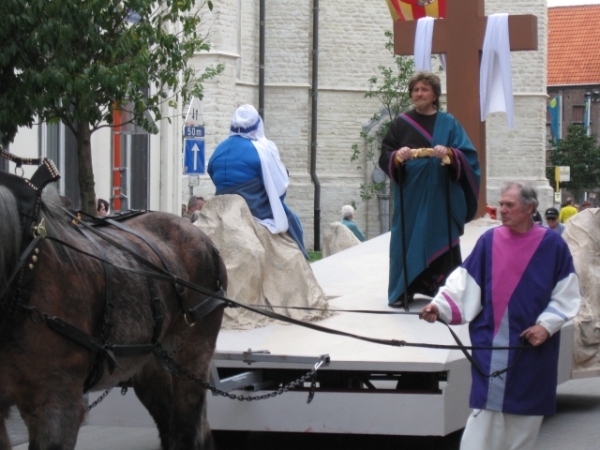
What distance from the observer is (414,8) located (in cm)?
1270

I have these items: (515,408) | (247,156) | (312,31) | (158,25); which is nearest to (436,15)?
(158,25)

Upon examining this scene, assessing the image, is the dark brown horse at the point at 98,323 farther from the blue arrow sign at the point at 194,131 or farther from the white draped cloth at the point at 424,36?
the blue arrow sign at the point at 194,131

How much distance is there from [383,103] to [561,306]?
36.1 m

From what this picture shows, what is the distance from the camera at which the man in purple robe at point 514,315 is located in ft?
19.0

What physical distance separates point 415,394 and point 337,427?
504 millimetres

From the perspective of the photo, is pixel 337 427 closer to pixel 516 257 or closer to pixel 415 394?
pixel 415 394

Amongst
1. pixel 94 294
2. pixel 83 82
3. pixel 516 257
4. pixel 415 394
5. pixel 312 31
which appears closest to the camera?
pixel 94 294

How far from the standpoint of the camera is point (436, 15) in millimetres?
12852

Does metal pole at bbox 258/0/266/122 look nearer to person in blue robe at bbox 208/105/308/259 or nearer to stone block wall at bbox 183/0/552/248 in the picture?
stone block wall at bbox 183/0/552/248

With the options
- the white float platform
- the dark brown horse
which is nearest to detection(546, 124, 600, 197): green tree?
the white float platform

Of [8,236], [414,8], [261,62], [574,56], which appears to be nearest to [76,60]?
[414,8]

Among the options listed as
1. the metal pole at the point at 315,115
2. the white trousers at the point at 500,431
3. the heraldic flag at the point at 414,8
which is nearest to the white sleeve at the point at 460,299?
the white trousers at the point at 500,431

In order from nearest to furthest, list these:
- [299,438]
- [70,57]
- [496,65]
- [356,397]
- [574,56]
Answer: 1. [356,397]
2. [299,438]
3. [496,65]
4. [70,57]
5. [574,56]

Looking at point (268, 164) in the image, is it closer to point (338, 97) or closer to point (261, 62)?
point (261, 62)
